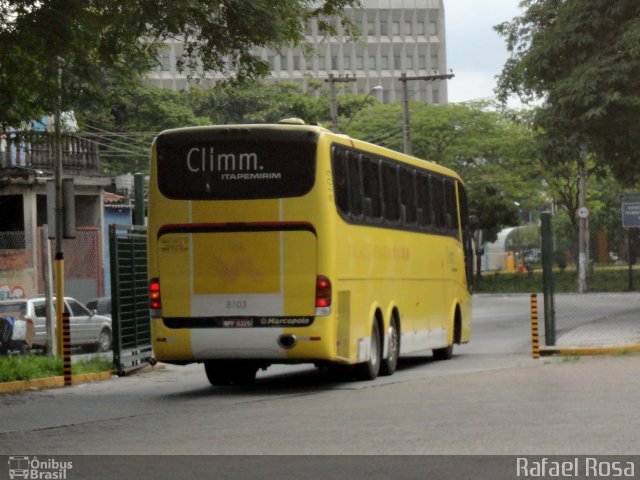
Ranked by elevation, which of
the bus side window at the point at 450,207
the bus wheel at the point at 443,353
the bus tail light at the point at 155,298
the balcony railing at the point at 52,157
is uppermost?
the balcony railing at the point at 52,157

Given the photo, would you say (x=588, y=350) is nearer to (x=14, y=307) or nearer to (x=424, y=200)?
(x=424, y=200)

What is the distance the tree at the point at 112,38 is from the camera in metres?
17.5

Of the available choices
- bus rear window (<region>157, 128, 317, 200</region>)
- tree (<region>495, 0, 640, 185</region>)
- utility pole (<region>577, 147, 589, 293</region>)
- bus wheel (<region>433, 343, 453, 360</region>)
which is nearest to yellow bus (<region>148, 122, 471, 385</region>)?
bus rear window (<region>157, 128, 317, 200</region>)

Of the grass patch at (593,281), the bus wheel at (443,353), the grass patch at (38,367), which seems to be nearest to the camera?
the grass patch at (38,367)

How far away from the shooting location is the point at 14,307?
34.3 meters

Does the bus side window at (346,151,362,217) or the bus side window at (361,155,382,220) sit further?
the bus side window at (361,155,382,220)

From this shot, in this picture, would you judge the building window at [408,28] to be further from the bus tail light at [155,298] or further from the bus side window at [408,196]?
the bus tail light at [155,298]

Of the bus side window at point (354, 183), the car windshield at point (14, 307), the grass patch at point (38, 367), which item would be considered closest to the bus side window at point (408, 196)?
the bus side window at point (354, 183)

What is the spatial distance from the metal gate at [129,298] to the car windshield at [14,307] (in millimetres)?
8451

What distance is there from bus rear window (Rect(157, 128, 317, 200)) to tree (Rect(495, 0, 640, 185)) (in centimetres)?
1711

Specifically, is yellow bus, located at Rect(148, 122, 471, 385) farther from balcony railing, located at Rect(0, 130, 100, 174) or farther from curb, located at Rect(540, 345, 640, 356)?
balcony railing, located at Rect(0, 130, 100, 174)

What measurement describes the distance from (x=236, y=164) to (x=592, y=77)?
59.0 feet

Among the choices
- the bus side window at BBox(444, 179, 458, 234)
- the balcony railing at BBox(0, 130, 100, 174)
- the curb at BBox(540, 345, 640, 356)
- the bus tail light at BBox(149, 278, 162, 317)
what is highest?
the balcony railing at BBox(0, 130, 100, 174)

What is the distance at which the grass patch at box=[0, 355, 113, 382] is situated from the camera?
73.4ft
